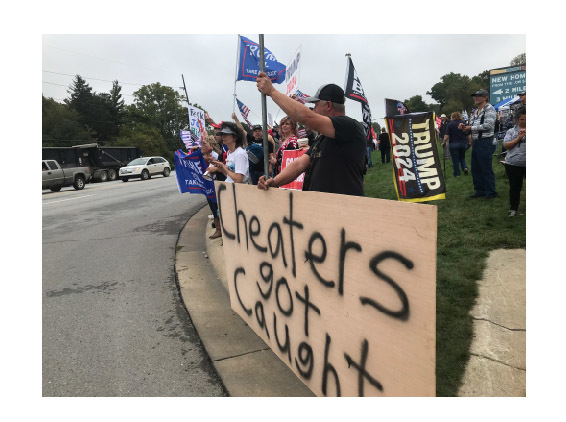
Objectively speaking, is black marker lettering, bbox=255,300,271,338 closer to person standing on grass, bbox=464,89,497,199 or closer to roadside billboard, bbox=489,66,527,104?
person standing on grass, bbox=464,89,497,199

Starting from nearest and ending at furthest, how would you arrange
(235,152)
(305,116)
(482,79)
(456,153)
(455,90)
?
1. (305,116)
2. (235,152)
3. (456,153)
4. (455,90)
5. (482,79)

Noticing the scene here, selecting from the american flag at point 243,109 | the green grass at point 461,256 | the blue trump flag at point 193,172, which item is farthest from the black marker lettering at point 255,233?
the american flag at point 243,109

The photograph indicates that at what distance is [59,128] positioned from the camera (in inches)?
1916

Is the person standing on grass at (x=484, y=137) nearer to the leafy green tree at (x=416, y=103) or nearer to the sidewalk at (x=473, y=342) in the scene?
the sidewalk at (x=473, y=342)

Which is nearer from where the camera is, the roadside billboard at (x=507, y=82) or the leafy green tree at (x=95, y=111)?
the roadside billboard at (x=507, y=82)

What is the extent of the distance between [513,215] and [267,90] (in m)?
4.11

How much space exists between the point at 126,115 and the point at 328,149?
6884cm

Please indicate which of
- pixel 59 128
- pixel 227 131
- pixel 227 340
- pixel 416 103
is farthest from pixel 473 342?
pixel 416 103

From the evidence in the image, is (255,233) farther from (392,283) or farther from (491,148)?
(491,148)

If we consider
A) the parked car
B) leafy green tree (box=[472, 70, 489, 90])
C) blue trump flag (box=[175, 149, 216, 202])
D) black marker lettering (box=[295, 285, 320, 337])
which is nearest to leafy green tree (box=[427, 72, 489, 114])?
leafy green tree (box=[472, 70, 489, 90])

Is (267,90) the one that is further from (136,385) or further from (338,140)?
(136,385)

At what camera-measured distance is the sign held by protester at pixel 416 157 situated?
508 cm

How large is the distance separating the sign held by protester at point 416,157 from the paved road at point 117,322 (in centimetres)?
331

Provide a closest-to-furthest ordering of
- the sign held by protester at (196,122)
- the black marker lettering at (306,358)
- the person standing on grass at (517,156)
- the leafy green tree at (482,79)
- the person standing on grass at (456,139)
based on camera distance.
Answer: the black marker lettering at (306,358) → the person standing on grass at (517,156) → the sign held by protester at (196,122) → the person standing on grass at (456,139) → the leafy green tree at (482,79)
